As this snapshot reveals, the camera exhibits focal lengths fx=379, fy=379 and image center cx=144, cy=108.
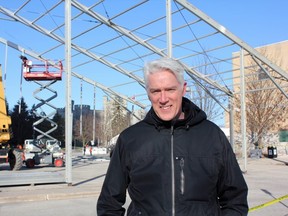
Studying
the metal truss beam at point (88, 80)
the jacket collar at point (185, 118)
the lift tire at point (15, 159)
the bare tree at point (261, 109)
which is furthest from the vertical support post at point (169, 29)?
the bare tree at point (261, 109)

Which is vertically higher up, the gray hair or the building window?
the gray hair

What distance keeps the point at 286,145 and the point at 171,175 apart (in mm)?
38191

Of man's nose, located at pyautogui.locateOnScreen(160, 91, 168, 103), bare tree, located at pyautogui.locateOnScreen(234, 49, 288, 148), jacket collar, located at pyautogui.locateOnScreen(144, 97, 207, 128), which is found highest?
bare tree, located at pyautogui.locateOnScreen(234, 49, 288, 148)

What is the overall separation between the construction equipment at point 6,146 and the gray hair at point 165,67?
15990mm

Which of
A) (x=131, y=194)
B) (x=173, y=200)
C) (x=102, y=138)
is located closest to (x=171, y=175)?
(x=173, y=200)

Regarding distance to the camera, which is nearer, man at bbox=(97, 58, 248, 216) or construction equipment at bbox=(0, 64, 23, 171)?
man at bbox=(97, 58, 248, 216)

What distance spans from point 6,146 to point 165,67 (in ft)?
66.9

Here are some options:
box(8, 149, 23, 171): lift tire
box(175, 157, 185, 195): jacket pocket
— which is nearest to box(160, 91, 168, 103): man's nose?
box(175, 157, 185, 195): jacket pocket

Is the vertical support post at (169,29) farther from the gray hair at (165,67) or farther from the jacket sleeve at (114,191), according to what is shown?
the jacket sleeve at (114,191)

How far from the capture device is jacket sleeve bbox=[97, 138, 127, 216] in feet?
7.77

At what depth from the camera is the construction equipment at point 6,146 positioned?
1712 cm

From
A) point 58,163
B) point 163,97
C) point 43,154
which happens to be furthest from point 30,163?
point 163,97

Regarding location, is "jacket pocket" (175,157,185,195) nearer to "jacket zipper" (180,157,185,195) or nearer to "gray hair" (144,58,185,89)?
"jacket zipper" (180,157,185,195)

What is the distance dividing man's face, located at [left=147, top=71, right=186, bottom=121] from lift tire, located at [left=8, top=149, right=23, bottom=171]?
18739mm
